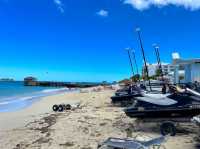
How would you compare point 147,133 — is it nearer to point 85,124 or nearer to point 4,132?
point 85,124

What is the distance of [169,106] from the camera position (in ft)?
39.1

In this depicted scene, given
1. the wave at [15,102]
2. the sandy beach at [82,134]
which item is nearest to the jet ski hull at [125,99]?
the sandy beach at [82,134]

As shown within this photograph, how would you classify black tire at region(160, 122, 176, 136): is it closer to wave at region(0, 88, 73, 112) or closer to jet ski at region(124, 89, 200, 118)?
jet ski at region(124, 89, 200, 118)

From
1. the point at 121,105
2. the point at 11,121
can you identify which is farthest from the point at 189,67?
the point at 11,121

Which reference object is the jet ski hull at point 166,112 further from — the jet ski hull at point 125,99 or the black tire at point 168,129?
the jet ski hull at point 125,99

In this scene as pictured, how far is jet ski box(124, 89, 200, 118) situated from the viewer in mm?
11648

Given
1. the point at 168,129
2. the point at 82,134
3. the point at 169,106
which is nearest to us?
the point at 168,129

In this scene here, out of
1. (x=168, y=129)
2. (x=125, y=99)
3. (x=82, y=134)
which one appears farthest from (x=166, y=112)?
(x=125, y=99)

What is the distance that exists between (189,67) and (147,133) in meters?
38.8

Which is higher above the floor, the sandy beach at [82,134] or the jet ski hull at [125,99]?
the jet ski hull at [125,99]

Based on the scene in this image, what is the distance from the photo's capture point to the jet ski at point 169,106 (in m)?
11.6

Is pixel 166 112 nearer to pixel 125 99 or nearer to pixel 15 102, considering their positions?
pixel 125 99

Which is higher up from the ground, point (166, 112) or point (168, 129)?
point (166, 112)

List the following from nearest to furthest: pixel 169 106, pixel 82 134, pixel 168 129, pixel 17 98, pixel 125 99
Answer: pixel 168 129
pixel 169 106
pixel 82 134
pixel 125 99
pixel 17 98
